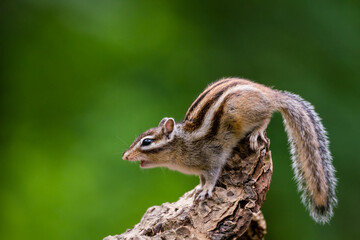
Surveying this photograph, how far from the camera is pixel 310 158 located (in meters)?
3.04

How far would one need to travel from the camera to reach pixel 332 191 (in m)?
2.97

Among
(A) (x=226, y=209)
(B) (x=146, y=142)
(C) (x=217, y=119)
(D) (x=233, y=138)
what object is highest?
(B) (x=146, y=142)

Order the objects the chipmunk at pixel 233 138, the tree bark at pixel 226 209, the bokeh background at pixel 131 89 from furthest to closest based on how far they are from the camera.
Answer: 1. the bokeh background at pixel 131 89
2. the chipmunk at pixel 233 138
3. the tree bark at pixel 226 209

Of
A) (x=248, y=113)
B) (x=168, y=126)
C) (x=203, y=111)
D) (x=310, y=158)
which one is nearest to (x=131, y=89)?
(x=168, y=126)

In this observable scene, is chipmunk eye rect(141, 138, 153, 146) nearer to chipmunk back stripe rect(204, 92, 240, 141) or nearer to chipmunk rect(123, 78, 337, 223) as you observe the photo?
chipmunk rect(123, 78, 337, 223)

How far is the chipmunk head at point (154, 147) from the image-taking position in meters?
3.04

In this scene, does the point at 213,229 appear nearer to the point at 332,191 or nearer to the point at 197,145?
the point at 197,145

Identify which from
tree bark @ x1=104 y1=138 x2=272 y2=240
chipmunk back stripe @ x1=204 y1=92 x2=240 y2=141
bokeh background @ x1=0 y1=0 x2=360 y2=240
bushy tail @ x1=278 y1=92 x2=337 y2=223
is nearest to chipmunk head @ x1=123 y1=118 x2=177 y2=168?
chipmunk back stripe @ x1=204 y1=92 x2=240 y2=141

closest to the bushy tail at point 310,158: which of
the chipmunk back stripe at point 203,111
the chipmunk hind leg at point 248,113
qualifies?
the chipmunk hind leg at point 248,113

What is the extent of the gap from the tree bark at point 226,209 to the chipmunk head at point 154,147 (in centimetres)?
36

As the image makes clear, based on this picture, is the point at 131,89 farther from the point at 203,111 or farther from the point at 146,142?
the point at 203,111

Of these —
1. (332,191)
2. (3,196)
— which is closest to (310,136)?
(332,191)

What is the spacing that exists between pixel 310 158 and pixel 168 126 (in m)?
0.90

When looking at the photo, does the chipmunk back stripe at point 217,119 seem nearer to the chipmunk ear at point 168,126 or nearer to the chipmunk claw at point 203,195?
the chipmunk ear at point 168,126
